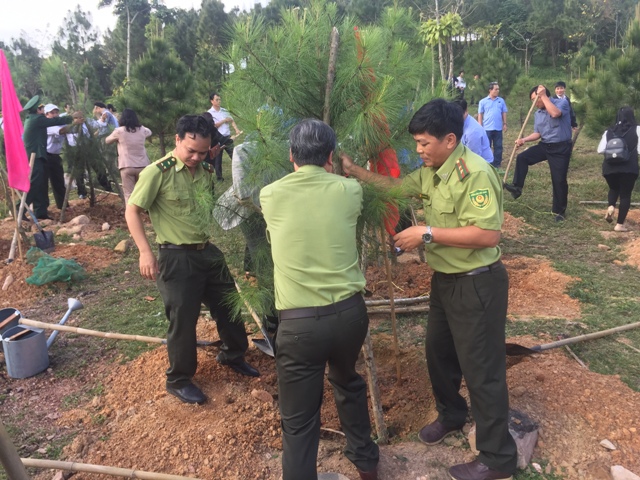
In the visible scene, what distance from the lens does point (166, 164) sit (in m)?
2.81

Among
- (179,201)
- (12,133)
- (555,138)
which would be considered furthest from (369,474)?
(555,138)

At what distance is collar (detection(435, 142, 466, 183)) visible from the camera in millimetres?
2164

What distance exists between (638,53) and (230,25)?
840 cm

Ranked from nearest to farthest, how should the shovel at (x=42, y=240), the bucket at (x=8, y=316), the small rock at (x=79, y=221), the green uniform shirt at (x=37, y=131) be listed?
1. the bucket at (x=8, y=316)
2. the shovel at (x=42, y=240)
3. the green uniform shirt at (x=37, y=131)
4. the small rock at (x=79, y=221)

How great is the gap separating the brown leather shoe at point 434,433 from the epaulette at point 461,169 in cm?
135

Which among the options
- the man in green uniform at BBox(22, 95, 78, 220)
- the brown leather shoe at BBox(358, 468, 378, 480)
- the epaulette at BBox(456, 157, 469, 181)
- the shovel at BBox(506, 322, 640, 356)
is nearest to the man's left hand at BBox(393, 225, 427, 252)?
the epaulette at BBox(456, 157, 469, 181)

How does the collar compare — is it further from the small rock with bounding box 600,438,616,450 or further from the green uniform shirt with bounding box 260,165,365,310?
the small rock with bounding box 600,438,616,450

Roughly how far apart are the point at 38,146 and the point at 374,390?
6.75 meters

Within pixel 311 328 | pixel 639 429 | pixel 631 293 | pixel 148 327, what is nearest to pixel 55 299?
pixel 148 327

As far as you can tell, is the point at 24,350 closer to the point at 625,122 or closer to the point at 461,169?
the point at 461,169

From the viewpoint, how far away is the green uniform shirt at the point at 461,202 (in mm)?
2088

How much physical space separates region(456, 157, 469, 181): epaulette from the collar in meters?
0.02

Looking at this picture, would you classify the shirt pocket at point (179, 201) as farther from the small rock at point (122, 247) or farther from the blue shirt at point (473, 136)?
the small rock at point (122, 247)

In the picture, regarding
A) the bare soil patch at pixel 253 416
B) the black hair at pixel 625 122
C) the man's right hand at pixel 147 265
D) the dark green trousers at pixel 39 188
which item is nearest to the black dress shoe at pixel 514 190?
the black hair at pixel 625 122
